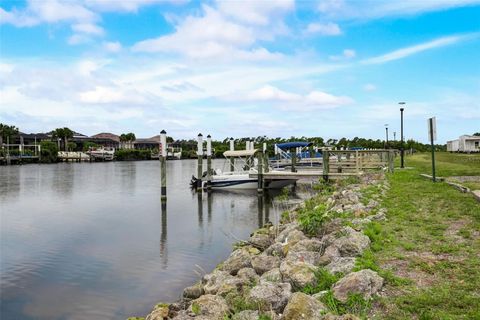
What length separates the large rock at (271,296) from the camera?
5.61 metres

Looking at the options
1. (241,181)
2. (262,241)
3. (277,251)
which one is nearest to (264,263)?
(277,251)

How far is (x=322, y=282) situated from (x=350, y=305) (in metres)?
0.97

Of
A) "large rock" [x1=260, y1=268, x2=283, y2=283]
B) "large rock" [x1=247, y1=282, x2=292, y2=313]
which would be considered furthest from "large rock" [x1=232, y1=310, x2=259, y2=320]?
"large rock" [x1=260, y1=268, x2=283, y2=283]

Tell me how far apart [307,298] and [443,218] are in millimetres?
6173

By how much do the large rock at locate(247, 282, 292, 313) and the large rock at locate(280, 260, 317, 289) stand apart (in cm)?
21

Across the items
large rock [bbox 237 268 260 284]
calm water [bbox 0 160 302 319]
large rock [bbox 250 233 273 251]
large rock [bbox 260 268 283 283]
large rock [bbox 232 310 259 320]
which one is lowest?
calm water [bbox 0 160 302 319]

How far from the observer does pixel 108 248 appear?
15.2 m

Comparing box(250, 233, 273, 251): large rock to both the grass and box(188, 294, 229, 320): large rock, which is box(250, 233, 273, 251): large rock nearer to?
the grass

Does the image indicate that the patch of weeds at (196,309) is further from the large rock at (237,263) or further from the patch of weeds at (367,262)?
the large rock at (237,263)

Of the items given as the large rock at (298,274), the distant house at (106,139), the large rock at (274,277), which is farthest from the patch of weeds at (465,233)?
the distant house at (106,139)

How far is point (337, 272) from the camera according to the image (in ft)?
20.4

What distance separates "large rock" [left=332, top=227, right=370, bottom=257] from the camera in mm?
7125

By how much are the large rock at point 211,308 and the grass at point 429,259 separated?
2.15 m

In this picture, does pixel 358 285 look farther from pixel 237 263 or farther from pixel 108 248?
pixel 108 248
